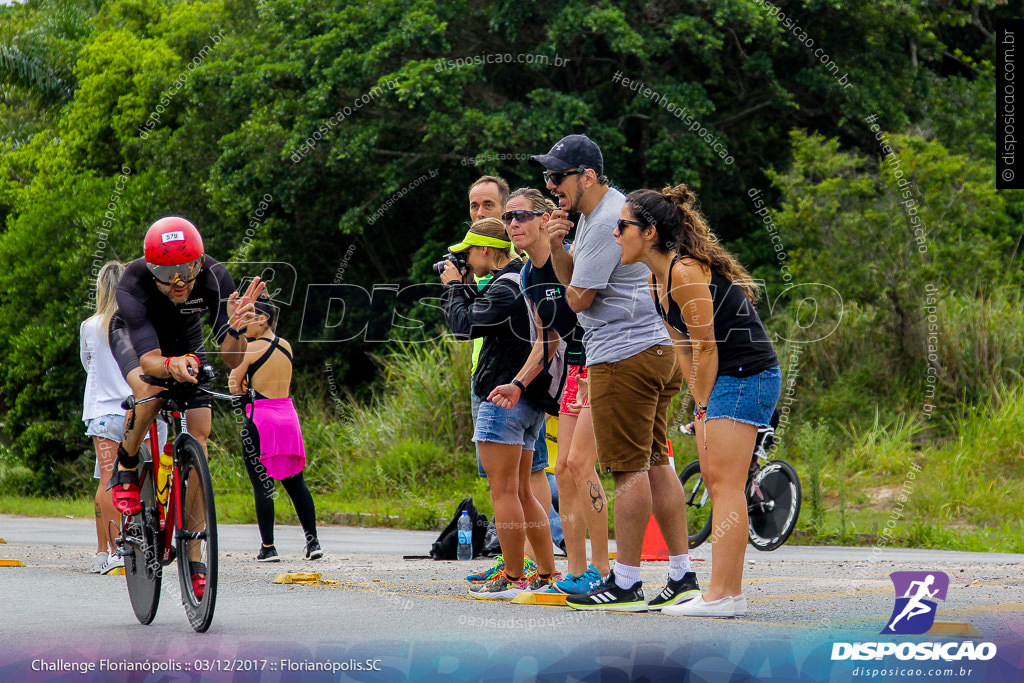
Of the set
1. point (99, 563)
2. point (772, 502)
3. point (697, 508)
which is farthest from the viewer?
point (697, 508)

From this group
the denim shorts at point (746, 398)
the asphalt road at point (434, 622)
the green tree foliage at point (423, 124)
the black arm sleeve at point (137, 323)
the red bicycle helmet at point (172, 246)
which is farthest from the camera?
the green tree foliage at point (423, 124)

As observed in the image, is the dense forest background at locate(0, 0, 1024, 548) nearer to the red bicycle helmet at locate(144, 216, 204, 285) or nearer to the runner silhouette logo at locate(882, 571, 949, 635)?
the runner silhouette logo at locate(882, 571, 949, 635)

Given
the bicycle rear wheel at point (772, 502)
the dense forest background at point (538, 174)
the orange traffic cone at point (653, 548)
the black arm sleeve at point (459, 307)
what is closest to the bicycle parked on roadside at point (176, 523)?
the black arm sleeve at point (459, 307)

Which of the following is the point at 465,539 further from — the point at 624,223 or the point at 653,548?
the point at 624,223

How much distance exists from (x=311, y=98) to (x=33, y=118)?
14.7m

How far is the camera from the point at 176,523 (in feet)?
18.6

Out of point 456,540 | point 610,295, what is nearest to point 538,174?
point 456,540

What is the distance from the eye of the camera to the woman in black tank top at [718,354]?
5641 mm

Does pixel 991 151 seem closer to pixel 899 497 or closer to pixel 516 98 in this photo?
pixel 516 98

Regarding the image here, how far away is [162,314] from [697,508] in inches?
276

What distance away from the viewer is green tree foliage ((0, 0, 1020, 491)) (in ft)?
67.4

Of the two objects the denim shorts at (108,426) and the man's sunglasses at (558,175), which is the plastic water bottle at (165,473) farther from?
the denim shorts at (108,426)

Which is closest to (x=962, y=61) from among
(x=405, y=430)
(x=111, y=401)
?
(x=405, y=430)

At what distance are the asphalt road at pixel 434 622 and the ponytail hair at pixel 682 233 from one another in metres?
1.62
